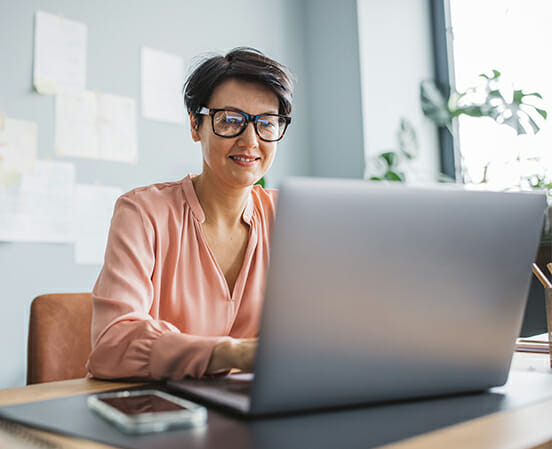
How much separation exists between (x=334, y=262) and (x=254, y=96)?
2.36ft

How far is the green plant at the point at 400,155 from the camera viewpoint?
9.12ft

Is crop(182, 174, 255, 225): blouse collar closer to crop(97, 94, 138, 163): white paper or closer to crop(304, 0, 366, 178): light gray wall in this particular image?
crop(97, 94, 138, 163): white paper

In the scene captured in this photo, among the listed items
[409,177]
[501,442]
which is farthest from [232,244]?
[409,177]

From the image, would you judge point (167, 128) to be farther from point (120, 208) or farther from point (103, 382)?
point (103, 382)

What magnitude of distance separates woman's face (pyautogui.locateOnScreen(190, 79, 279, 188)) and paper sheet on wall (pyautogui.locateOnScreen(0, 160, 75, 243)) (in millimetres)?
1087

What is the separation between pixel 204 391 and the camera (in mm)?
608

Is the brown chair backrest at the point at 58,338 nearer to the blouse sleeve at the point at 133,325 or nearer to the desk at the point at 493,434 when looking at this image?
the blouse sleeve at the point at 133,325

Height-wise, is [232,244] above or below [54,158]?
below

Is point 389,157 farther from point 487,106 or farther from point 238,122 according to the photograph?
point 238,122

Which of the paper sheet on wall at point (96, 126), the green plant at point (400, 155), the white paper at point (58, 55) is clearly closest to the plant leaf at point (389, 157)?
the green plant at point (400, 155)

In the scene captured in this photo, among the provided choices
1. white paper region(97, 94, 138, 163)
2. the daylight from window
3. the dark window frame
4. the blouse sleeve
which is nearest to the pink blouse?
the blouse sleeve

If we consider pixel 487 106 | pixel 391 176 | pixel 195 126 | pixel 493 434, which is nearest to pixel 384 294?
pixel 493 434

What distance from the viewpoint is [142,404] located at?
545mm

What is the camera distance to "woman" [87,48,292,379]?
3.44ft
